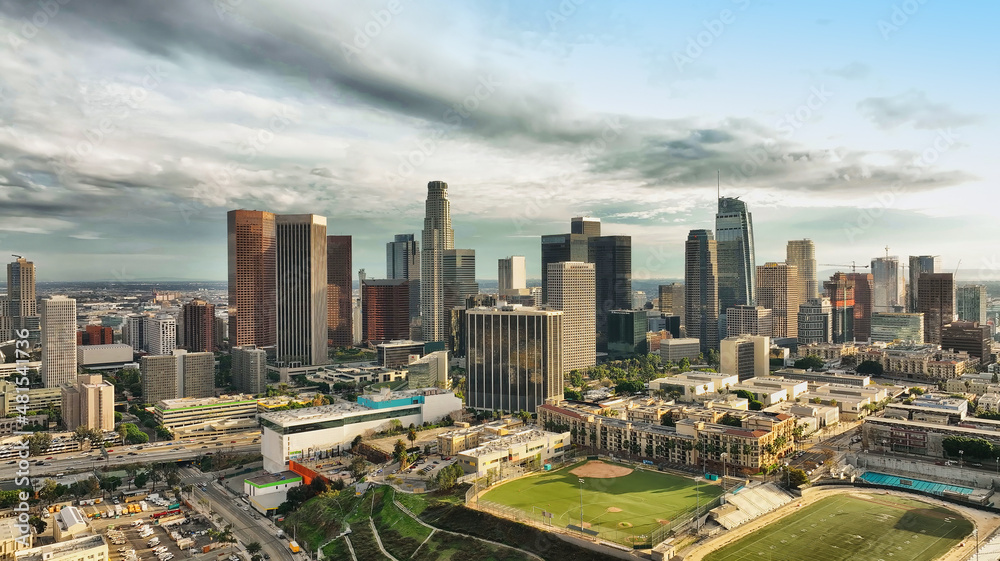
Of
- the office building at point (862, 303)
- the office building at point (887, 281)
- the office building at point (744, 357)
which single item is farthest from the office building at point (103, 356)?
the office building at point (887, 281)

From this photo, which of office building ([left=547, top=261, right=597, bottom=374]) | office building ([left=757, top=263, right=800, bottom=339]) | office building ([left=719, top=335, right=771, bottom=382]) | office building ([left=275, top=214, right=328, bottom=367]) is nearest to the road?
office building ([left=275, top=214, right=328, bottom=367])

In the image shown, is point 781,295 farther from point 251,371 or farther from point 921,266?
point 251,371

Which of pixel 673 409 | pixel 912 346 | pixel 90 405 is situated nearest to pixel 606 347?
pixel 912 346

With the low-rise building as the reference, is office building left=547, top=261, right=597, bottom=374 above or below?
above

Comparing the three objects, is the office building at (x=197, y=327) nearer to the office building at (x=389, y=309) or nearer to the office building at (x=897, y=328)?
the office building at (x=389, y=309)

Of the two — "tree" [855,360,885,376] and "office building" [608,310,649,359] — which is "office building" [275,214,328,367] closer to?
"office building" [608,310,649,359]

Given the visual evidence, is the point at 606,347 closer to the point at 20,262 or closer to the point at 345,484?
the point at 345,484

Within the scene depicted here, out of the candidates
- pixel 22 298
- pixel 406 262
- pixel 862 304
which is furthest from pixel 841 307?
pixel 22 298
